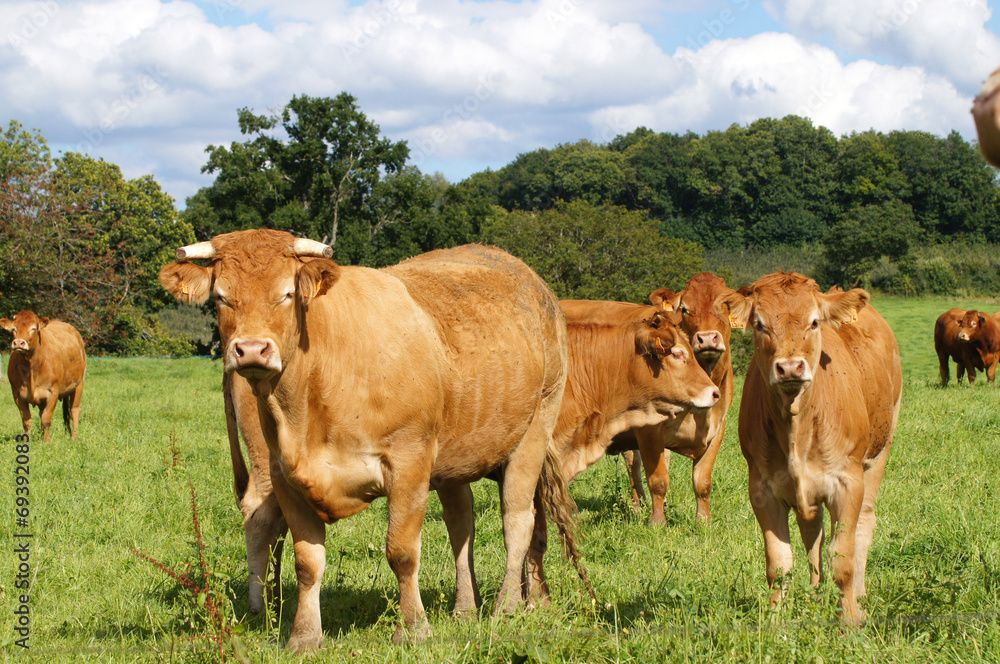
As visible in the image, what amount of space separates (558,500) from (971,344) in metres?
17.6

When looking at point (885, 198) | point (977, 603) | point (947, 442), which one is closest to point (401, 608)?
point (977, 603)

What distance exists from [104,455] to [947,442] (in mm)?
10089

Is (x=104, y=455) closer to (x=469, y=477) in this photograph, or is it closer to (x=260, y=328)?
(x=469, y=477)

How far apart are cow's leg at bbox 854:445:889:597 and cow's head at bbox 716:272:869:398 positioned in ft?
4.00

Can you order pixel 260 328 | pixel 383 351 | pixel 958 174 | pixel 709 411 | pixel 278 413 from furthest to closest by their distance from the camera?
pixel 958 174, pixel 709 411, pixel 383 351, pixel 278 413, pixel 260 328

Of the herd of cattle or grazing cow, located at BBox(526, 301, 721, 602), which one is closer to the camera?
the herd of cattle

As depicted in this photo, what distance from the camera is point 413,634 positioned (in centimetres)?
416

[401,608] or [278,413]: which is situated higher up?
[278,413]

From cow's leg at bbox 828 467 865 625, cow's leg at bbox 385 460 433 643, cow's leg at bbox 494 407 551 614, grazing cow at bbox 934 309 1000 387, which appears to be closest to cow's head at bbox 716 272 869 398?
cow's leg at bbox 828 467 865 625

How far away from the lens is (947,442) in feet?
32.4

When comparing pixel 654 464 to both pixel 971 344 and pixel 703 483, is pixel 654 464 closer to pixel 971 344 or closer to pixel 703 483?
pixel 703 483

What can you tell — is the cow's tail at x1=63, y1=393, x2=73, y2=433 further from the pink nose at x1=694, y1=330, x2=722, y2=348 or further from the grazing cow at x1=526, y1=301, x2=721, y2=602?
the pink nose at x1=694, y1=330, x2=722, y2=348

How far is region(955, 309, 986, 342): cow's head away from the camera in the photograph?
63.5 ft

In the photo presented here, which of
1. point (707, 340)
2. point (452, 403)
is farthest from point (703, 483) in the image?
point (452, 403)
